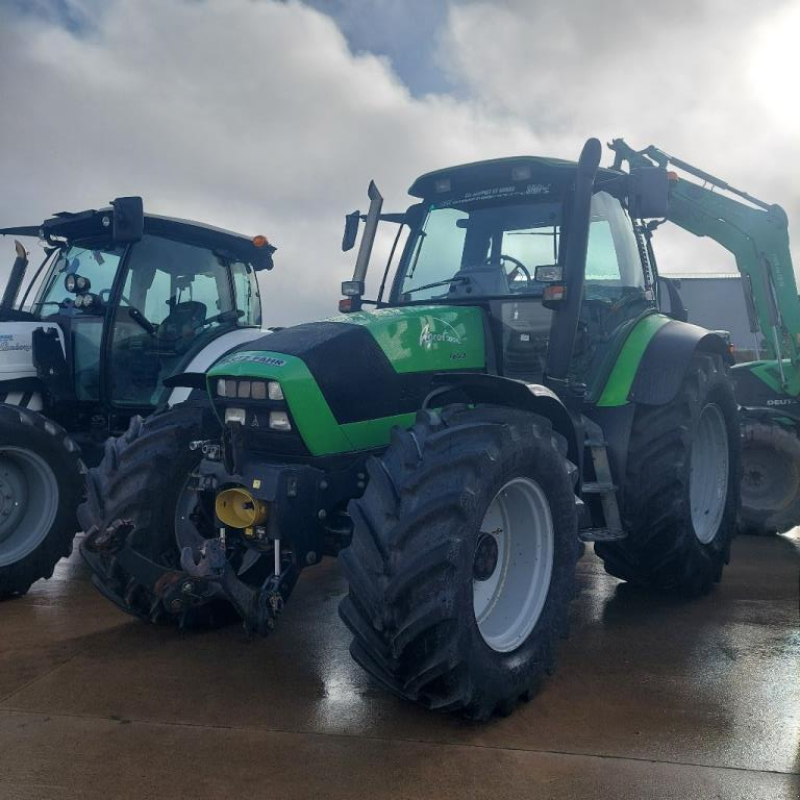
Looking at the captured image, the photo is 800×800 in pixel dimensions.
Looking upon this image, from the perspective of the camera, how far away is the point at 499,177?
4762 mm

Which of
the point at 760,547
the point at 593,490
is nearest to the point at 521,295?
the point at 593,490

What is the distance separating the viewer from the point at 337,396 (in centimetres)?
368

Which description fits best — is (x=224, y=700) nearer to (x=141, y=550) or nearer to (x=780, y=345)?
(x=141, y=550)

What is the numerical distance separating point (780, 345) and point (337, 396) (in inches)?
219

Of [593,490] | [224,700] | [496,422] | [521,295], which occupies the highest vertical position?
[521,295]

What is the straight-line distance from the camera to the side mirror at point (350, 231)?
492 cm

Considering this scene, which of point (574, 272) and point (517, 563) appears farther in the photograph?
point (574, 272)

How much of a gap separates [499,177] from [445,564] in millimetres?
2688

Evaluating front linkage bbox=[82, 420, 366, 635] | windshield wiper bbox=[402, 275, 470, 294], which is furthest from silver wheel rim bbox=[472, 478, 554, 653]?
windshield wiper bbox=[402, 275, 470, 294]

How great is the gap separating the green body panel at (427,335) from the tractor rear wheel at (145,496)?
105cm

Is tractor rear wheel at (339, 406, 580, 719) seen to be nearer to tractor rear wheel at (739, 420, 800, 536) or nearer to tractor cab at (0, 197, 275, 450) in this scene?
tractor cab at (0, 197, 275, 450)

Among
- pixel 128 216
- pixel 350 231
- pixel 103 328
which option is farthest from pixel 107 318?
pixel 350 231

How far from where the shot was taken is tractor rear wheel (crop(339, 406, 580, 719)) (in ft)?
9.61

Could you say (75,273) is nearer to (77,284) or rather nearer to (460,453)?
(77,284)
